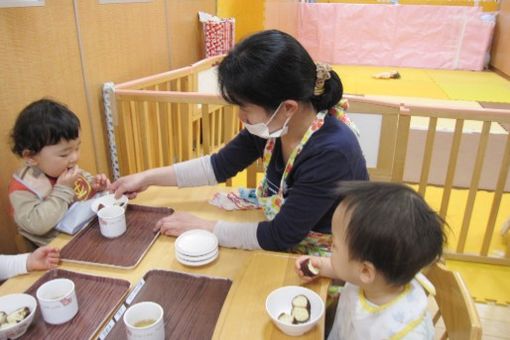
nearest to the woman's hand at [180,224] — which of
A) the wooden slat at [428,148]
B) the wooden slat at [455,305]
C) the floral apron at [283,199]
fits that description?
the floral apron at [283,199]

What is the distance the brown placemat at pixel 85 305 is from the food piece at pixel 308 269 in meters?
0.45

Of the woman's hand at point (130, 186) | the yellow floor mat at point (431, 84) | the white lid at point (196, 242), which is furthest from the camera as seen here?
the yellow floor mat at point (431, 84)

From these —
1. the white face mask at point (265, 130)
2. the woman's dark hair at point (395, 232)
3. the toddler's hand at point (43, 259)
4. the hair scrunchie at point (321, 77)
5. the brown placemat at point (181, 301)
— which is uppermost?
the hair scrunchie at point (321, 77)

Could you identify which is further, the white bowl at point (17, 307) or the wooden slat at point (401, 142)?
the wooden slat at point (401, 142)

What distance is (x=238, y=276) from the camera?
3.40 ft

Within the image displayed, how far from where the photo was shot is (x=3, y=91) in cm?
158

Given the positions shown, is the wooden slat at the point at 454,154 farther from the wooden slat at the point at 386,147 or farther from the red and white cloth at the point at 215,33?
the red and white cloth at the point at 215,33

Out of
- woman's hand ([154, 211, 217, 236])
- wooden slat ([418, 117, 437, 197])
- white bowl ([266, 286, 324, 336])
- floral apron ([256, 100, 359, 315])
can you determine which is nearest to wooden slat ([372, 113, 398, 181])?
wooden slat ([418, 117, 437, 197])

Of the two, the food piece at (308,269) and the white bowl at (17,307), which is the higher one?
the food piece at (308,269)

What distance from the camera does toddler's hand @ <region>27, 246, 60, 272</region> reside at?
1.10 metres

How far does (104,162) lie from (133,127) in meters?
0.28

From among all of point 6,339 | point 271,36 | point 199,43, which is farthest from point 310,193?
point 199,43

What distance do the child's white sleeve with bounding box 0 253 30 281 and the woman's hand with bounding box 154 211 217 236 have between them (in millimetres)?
366

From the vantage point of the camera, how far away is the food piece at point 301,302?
0.91 m
